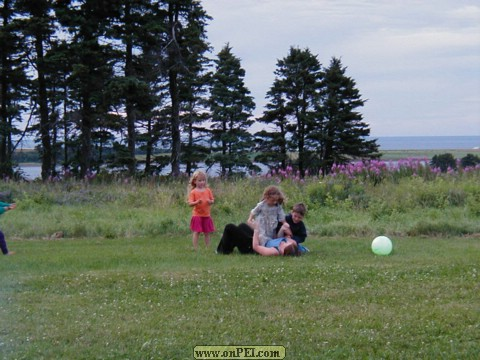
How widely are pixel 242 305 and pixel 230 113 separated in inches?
1130

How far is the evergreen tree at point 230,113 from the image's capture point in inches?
1331

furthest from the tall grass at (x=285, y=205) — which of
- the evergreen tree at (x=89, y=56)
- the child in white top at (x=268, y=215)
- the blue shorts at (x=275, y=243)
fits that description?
the evergreen tree at (x=89, y=56)

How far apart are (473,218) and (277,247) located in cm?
566

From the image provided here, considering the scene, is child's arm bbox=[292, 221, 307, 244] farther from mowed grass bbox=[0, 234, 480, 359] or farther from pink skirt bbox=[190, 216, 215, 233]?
pink skirt bbox=[190, 216, 215, 233]

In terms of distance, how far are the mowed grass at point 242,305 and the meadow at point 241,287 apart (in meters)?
0.02

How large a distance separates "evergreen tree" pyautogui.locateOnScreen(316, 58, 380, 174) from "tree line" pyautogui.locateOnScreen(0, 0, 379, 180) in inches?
2.5

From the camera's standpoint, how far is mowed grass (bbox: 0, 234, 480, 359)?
207 inches

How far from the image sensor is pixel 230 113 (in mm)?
34719

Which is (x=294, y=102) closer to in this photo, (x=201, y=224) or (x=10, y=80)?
(x=10, y=80)

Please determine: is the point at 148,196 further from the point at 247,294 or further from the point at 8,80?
the point at 8,80

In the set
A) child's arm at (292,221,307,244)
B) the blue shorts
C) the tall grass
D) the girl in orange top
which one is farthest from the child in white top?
the tall grass

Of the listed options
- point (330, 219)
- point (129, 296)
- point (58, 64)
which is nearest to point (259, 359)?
point (129, 296)

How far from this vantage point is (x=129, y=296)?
697 centimetres

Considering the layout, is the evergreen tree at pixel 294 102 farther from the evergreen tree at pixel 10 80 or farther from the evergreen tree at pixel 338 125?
the evergreen tree at pixel 10 80
